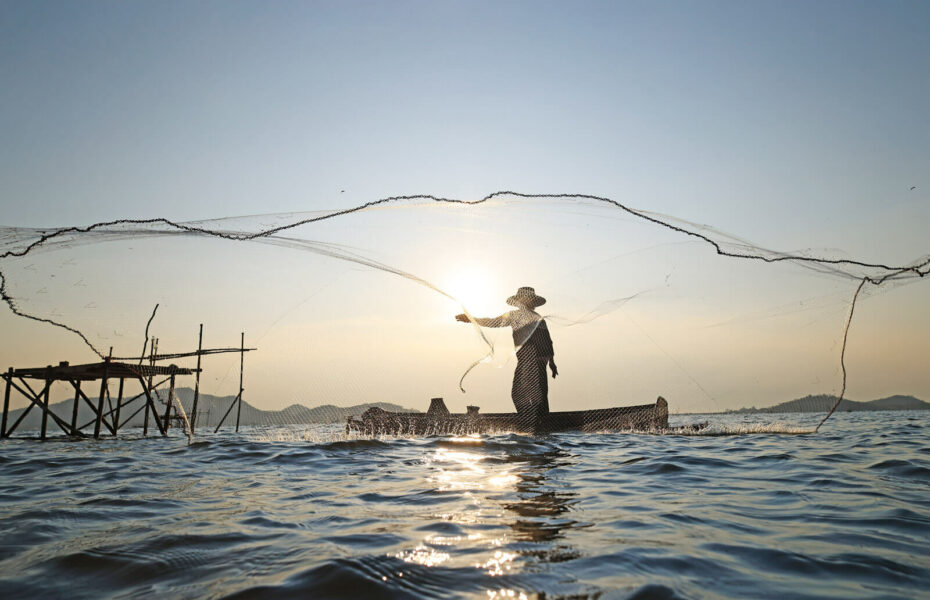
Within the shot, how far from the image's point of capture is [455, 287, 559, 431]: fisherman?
72.1 ft

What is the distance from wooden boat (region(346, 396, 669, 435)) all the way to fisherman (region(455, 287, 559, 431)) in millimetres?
349

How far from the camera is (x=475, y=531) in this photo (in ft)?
16.6

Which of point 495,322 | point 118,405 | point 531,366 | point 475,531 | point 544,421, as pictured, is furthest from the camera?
point 118,405

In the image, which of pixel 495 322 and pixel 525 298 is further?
pixel 525 298

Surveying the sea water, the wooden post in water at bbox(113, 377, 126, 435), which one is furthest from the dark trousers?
the wooden post in water at bbox(113, 377, 126, 435)

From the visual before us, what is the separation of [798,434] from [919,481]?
11.2 m

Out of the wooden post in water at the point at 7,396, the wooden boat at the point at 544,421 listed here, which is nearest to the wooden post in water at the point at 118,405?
the wooden post in water at the point at 7,396

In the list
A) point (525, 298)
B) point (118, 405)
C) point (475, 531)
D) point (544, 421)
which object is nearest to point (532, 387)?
point (544, 421)

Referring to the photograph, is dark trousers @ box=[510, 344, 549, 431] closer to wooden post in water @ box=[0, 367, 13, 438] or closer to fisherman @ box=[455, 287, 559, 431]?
fisherman @ box=[455, 287, 559, 431]

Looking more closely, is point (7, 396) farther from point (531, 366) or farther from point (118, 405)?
point (531, 366)

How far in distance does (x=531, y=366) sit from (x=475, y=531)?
17692 mm

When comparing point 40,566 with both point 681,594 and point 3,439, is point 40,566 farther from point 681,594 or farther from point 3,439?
point 3,439

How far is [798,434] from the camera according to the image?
18.2 metres

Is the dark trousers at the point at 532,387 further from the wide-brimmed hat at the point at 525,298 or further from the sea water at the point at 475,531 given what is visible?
the sea water at the point at 475,531
